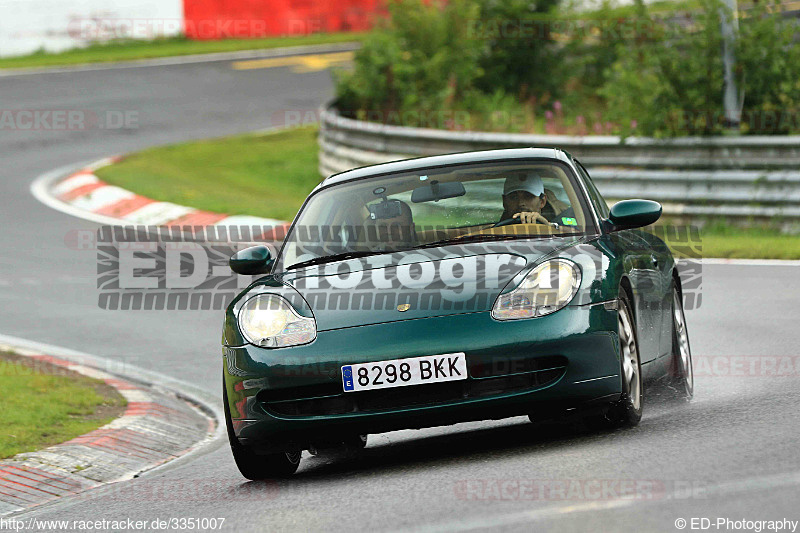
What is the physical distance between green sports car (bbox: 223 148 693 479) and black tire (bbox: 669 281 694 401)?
0.55 meters

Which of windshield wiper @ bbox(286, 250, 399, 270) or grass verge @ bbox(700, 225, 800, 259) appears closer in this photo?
windshield wiper @ bbox(286, 250, 399, 270)

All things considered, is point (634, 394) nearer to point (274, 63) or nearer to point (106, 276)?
point (106, 276)

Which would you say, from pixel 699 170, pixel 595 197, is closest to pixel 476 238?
pixel 595 197

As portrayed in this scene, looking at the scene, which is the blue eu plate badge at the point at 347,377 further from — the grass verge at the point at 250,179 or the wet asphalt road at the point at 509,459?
the grass verge at the point at 250,179

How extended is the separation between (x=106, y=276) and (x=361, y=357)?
8313mm

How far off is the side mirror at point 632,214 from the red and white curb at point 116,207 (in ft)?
29.7

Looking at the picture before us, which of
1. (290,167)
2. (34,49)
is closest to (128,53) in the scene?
(34,49)

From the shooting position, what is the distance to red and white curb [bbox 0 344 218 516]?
7184 mm

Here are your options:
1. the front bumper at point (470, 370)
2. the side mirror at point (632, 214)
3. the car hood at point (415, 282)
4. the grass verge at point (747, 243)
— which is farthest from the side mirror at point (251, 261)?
the grass verge at point (747, 243)

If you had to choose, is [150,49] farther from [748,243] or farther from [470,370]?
[470,370]

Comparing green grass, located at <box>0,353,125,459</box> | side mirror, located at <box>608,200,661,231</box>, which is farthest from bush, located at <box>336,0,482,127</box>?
side mirror, located at <box>608,200,661,231</box>

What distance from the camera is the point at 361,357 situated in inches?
244

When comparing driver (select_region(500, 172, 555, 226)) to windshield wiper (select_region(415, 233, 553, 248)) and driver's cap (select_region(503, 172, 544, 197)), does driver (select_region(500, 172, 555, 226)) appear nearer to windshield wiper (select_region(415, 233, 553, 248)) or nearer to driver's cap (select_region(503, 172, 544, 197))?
driver's cap (select_region(503, 172, 544, 197))

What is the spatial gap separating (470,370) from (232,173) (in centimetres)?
1713
